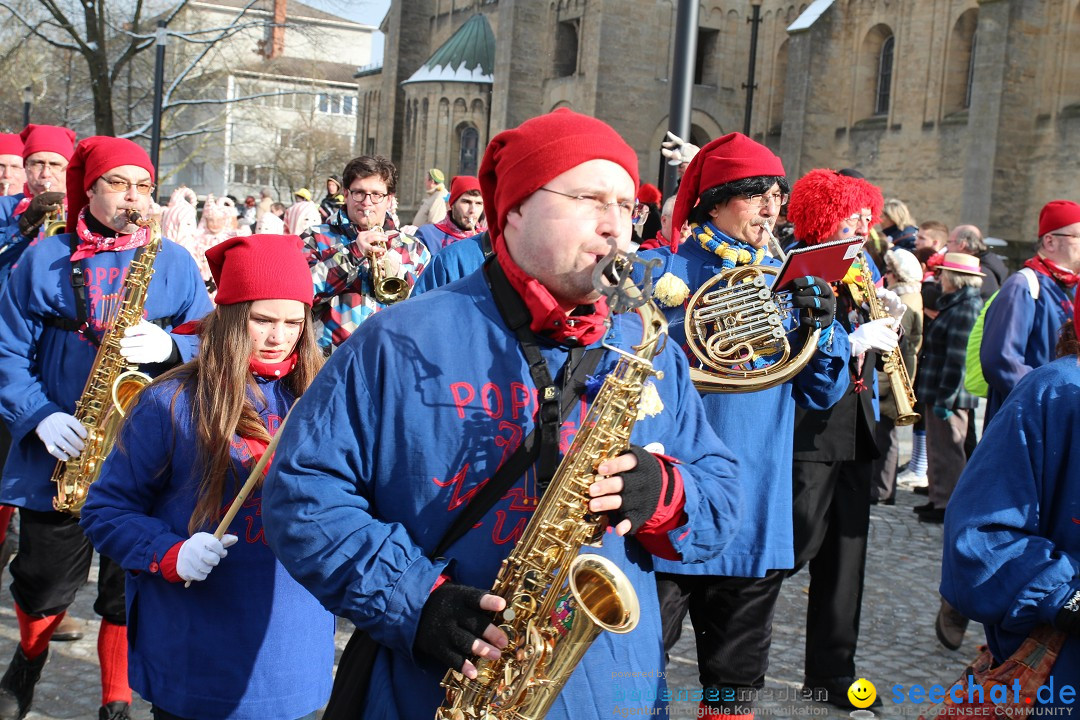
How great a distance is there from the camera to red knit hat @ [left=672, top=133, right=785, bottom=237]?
450 cm

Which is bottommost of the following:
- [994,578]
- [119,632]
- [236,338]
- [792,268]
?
[119,632]

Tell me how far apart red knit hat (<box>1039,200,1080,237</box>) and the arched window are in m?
26.9

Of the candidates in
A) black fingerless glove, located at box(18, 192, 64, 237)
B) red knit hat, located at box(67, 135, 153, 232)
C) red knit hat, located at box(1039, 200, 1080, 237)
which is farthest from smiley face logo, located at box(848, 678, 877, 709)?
black fingerless glove, located at box(18, 192, 64, 237)

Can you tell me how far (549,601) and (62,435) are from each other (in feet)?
9.75

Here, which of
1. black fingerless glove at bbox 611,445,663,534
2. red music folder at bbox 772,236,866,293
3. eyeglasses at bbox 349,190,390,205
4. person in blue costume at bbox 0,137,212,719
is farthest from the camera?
eyeglasses at bbox 349,190,390,205

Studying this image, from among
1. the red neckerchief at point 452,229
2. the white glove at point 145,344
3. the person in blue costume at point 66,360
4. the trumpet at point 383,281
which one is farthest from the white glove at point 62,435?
the red neckerchief at point 452,229

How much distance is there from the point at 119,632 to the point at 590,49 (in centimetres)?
3713

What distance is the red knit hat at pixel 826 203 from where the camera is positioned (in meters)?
5.10

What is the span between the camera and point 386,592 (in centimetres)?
224

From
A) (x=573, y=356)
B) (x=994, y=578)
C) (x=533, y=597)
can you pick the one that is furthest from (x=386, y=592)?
(x=994, y=578)

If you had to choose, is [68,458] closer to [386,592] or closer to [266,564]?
[266,564]

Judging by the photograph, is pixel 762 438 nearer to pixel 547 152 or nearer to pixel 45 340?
pixel 547 152

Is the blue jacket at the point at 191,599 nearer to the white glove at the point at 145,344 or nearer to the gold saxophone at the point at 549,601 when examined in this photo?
the white glove at the point at 145,344

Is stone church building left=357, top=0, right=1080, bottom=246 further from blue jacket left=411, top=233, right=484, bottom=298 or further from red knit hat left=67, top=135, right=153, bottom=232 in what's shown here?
red knit hat left=67, top=135, right=153, bottom=232
